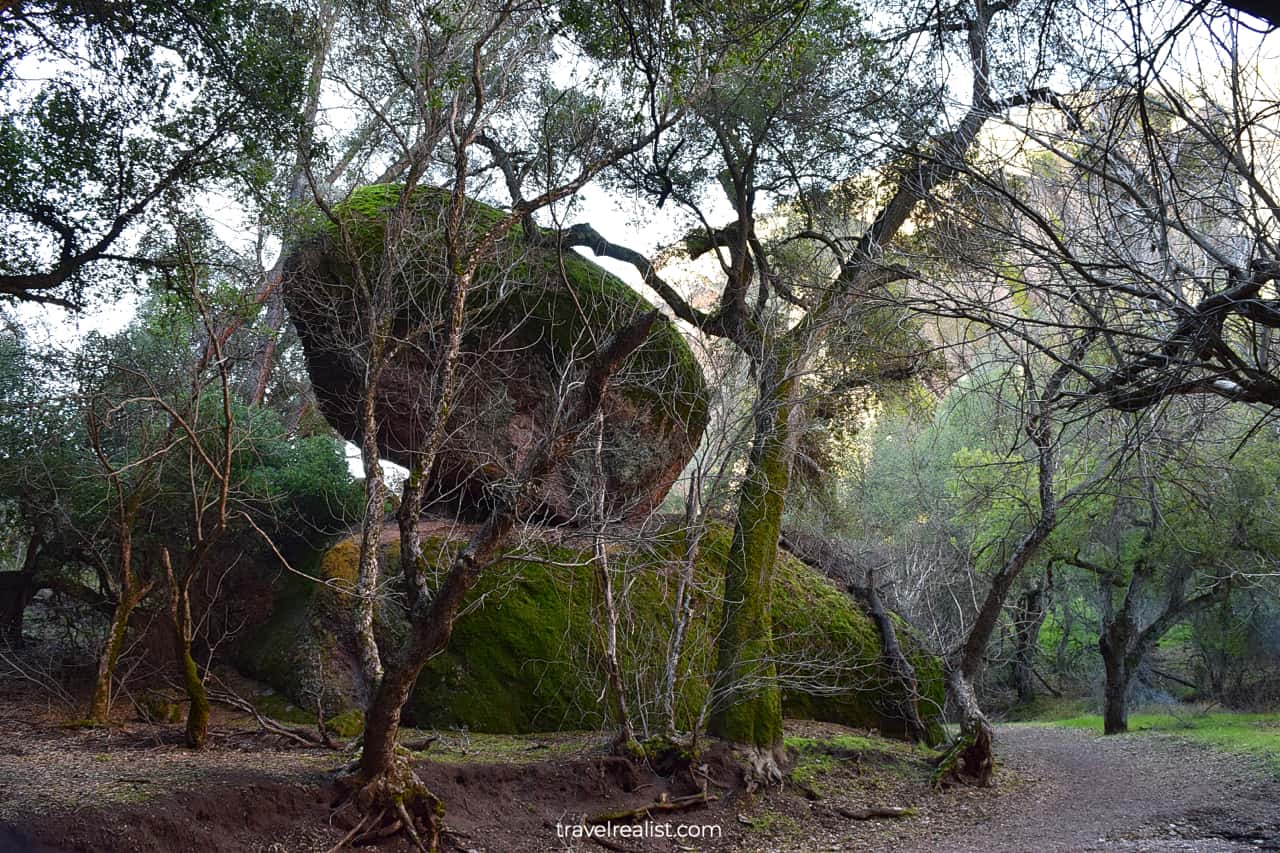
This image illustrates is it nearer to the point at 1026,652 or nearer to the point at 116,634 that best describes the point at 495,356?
the point at 116,634

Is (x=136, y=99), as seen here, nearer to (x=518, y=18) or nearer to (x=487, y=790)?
(x=518, y=18)

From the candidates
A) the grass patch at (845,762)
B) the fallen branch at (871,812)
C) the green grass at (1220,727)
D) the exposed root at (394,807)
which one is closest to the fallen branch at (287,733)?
the exposed root at (394,807)

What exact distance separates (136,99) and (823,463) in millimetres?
9769

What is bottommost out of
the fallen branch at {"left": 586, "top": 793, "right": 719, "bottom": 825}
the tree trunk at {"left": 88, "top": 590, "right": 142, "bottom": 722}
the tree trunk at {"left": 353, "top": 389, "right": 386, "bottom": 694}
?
the fallen branch at {"left": 586, "top": 793, "right": 719, "bottom": 825}

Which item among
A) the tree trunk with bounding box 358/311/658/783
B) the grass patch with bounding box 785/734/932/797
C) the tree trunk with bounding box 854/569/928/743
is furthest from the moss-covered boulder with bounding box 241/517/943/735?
the tree trunk with bounding box 358/311/658/783

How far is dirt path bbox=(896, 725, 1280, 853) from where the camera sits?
6.48 m

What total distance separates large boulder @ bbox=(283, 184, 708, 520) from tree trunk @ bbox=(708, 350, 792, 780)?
1051 mm

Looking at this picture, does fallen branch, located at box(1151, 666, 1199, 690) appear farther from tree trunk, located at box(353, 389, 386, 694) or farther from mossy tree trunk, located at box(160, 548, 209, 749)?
mossy tree trunk, located at box(160, 548, 209, 749)

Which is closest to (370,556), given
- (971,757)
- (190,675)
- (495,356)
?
(190,675)

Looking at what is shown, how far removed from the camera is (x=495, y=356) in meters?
9.96

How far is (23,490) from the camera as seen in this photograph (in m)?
9.24

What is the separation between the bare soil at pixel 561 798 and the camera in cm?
495

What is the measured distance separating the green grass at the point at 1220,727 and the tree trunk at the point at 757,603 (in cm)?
548

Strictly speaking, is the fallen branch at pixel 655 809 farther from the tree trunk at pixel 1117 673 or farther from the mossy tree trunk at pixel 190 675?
the tree trunk at pixel 1117 673
